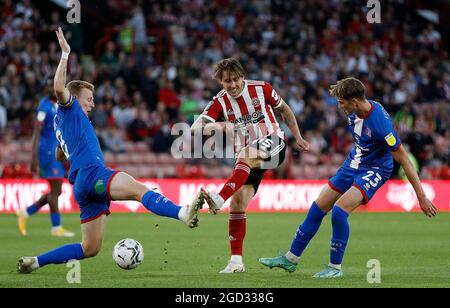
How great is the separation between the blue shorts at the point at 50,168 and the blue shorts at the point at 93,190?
5.48 m

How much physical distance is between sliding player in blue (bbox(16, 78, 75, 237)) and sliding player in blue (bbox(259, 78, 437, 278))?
5.53m

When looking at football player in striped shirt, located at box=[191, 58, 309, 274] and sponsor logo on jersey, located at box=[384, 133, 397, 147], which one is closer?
sponsor logo on jersey, located at box=[384, 133, 397, 147]

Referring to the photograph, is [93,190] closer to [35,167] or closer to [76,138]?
[76,138]

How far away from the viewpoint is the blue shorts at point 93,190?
8.49m

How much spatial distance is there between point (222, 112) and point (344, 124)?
1336cm

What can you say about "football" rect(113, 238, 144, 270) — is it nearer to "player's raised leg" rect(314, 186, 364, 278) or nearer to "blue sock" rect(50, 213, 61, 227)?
"player's raised leg" rect(314, 186, 364, 278)

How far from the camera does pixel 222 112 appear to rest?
32.3 feet

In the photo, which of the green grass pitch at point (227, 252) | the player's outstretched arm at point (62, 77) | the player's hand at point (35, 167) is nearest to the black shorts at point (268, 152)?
the green grass pitch at point (227, 252)

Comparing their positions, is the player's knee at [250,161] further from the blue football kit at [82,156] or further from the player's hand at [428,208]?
the player's hand at [428,208]

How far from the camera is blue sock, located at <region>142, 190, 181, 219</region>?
8227 millimetres

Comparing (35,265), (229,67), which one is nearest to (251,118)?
(229,67)

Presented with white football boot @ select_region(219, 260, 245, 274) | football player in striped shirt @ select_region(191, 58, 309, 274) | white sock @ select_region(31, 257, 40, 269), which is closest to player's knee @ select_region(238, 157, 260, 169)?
football player in striped shirt @ select_region(191, 58, 309, 274)

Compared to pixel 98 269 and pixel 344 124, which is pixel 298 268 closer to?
pixel 98 269
